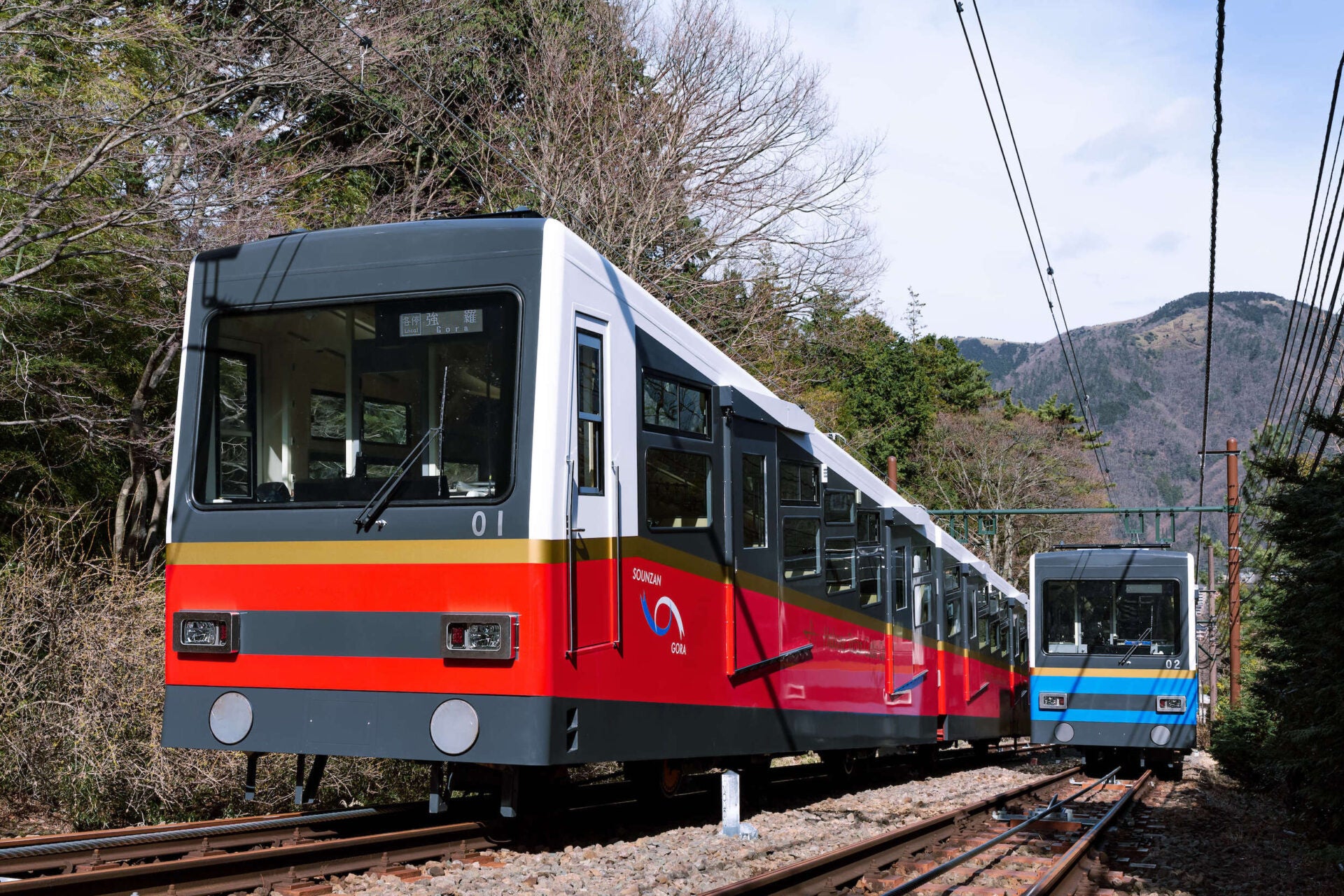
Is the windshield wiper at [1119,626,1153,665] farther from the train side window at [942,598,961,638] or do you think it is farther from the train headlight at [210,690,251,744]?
the train headlight at [210,690,251,744]

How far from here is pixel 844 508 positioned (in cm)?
1148

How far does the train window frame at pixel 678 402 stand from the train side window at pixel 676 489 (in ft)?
0.45

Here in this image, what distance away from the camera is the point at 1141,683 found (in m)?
16.7

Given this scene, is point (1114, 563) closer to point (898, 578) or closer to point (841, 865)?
point (898, 578)

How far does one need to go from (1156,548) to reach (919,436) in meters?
39.4

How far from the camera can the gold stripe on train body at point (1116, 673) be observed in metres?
16.6

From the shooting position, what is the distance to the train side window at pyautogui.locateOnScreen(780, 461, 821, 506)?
9.93 m

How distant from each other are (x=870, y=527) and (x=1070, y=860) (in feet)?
15.8

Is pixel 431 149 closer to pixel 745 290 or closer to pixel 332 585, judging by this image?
pixel 745 290

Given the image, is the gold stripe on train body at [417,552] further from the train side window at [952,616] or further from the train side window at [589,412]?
the train side window at [952,616]

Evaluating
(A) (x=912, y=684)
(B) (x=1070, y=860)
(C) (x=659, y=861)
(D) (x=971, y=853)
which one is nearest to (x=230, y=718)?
(C) (x=659, y=861)

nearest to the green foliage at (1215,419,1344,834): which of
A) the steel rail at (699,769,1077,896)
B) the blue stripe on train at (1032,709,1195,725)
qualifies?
the steel rail at (699,769,1077,896)

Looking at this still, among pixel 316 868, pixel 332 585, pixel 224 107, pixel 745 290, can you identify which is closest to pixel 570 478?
pixel 332 585

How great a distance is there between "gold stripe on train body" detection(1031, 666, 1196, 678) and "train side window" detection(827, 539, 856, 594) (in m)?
6.72
